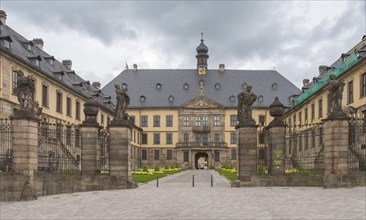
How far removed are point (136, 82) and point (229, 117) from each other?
58.2 feet

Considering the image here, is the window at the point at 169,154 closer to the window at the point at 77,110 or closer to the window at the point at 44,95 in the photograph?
the window at the point at 77,110

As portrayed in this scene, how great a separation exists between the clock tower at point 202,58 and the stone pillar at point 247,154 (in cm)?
5345

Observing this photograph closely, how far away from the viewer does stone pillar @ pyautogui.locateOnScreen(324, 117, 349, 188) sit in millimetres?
18641

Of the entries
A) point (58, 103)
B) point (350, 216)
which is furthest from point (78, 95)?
point (350, 216)

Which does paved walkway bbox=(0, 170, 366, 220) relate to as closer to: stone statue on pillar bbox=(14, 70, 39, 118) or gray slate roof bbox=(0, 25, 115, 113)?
stone statue on pillar bbox=(14, 70, 39, 118)

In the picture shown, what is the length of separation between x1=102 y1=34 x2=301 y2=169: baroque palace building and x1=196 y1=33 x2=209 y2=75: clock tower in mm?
1685

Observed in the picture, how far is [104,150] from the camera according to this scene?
66.6 feet

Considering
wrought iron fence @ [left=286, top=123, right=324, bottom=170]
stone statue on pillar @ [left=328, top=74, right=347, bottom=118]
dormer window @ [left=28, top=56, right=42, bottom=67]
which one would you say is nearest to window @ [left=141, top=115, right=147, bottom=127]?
dormer window @ [left=28, top=56, right=42, bottom=67]

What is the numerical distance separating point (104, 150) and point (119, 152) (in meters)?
0.95

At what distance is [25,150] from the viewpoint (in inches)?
626

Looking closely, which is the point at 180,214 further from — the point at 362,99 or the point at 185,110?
the point at 185,110

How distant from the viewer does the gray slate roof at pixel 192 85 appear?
69.9 meters

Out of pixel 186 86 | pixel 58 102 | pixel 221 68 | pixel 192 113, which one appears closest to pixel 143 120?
pixel 192 113

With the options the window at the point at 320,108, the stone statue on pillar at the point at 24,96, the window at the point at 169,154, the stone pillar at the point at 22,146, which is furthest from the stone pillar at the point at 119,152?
the window at the point at 169,154
